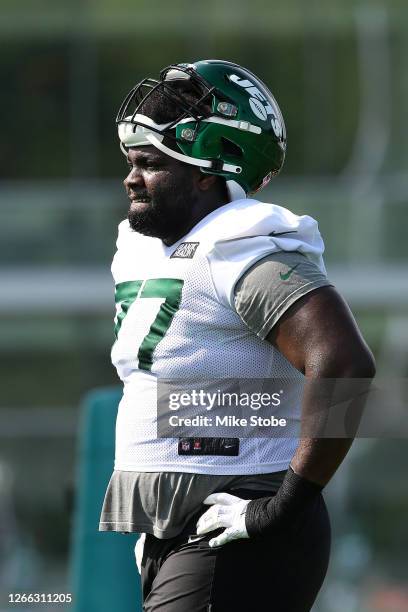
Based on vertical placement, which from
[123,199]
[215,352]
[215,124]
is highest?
[215,124]

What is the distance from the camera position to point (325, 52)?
42.6 feet

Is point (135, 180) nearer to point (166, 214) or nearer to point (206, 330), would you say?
point (166, 214)

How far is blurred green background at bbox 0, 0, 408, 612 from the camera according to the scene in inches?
387

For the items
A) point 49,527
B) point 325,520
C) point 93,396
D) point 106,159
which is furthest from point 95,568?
point 106,159

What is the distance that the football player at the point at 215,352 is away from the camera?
2.64m

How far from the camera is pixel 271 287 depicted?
2.66 metres

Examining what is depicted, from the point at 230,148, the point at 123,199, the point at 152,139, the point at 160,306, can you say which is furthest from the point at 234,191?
the point at 123,199

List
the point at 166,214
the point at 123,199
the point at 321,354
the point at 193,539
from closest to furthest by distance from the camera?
the point at 321,354 → the point at 193,539 → the point at 166,214 → the point at 123,199

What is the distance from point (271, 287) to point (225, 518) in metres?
0.48

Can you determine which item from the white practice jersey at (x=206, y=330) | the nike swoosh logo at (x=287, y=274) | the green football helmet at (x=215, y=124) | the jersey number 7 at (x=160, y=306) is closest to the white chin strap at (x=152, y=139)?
the green football helmet at (x=215, y=124)

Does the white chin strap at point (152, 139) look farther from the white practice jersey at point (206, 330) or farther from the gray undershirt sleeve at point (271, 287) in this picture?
the gray undershirt sleeve at point (271, 287)

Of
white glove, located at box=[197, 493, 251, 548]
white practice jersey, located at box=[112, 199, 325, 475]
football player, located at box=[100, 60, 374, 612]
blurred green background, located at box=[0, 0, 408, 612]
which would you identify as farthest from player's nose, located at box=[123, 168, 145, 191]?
blurred green background, located at box=[0, 0, 408, 612]

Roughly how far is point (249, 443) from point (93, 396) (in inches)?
52.1

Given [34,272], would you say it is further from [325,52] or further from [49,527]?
[325,52]
